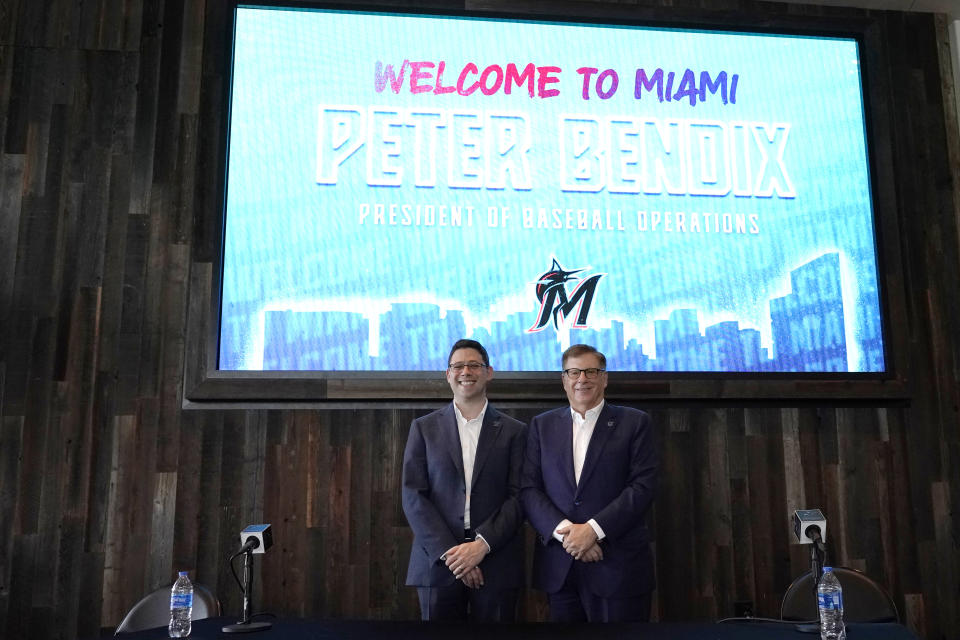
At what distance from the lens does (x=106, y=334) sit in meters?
3.97

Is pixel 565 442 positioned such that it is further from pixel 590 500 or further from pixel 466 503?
pixel 466 503

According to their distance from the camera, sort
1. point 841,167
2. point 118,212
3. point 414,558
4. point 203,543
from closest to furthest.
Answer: point 414,558 < point 203,543 < point 118,212 < point 841,167

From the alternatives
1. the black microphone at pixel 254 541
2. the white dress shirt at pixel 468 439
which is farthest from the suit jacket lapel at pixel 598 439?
the black microphone at pixel 254 541

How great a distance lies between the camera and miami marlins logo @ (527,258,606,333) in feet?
13.2

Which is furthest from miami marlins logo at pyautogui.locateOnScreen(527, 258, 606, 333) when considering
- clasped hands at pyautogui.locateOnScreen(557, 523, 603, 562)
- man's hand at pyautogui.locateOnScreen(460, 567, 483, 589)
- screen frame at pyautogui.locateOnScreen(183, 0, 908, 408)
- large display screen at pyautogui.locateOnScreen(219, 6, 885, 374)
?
man's hand at pyautogui.locateOnScreen(460, 567, 483, 589)

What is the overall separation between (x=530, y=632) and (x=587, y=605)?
2.98 ft

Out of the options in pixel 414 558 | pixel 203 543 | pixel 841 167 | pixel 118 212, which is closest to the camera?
pixel 414 558

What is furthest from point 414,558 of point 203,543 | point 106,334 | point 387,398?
point 106,334

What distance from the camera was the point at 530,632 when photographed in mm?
2205

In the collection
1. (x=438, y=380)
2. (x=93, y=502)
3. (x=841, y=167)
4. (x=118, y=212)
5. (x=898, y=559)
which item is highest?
(x=841, y=167)

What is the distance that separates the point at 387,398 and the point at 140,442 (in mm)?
1227

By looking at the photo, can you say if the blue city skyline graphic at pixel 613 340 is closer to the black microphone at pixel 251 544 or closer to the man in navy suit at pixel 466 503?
the man in navy suit at pixel 466 503

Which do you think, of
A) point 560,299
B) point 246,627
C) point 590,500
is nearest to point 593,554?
point 590,500

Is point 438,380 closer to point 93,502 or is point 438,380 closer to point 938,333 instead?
point 93,502
